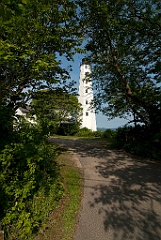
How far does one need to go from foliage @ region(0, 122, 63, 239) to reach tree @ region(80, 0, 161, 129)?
16.2 feet

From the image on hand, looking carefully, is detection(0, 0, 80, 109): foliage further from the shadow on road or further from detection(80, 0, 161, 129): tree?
the shadow on road

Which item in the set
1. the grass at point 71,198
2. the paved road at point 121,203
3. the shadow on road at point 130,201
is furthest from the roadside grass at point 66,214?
the shadow on road at point 130,201

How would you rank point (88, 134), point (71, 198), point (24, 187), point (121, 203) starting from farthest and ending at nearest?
1. point (88, 134)
2. point (71, 198)
3. point (121, 203)
4. point (24, 187)

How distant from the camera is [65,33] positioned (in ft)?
20.5

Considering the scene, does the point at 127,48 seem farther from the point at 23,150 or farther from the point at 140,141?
the point at 23,150

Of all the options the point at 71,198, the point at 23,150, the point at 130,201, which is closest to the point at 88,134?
the point at 71,198

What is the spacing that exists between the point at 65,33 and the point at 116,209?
5.84 m

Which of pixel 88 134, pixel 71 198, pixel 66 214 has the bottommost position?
pixel 66 214

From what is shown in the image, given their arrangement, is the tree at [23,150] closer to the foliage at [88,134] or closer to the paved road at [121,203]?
the paved road at [121,203]

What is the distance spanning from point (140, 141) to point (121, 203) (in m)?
5.80

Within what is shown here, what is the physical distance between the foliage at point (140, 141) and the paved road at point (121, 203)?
1577mm

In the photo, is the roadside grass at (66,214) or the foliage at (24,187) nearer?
the roadside grass at (66,214)

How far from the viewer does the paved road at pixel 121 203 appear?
3.13 meters

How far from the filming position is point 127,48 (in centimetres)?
809
